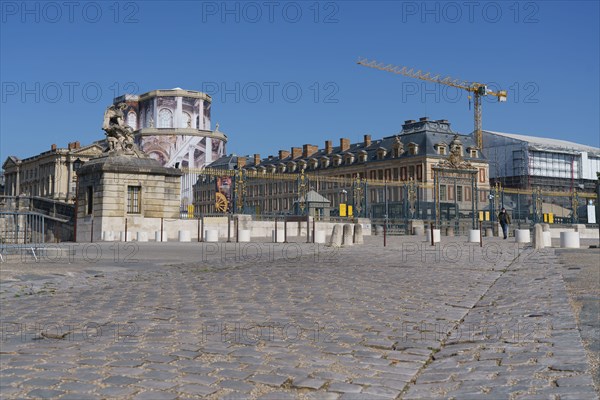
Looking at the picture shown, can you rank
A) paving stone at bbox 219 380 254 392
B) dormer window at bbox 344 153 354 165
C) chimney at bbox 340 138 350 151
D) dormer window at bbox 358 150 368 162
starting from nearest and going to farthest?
paving stone at bbox 219 380 254 392 < dormer window at bbox 358 150 368 162 < dormer window at bbox 344 153 354 165 < chimney at bbox 340 138 350 151

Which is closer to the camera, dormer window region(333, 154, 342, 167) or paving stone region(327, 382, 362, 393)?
paving stone region(327, 382, 362, 393)

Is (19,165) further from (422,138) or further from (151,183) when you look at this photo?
(151,183)

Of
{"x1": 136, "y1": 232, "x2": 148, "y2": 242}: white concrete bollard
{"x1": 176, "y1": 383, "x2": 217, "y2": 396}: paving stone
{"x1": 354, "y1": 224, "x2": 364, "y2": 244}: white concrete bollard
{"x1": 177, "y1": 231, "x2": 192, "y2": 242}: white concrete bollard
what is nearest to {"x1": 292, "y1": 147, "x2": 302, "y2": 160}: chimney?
{"x1": 136, "y1": 232, "x2": 148, "y2": 242}: white concrete bollard

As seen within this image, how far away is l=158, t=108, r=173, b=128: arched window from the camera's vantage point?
291ft

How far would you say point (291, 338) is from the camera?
5.36 m

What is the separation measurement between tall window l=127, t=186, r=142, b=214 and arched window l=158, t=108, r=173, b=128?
61.9 m

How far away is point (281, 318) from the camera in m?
6.36

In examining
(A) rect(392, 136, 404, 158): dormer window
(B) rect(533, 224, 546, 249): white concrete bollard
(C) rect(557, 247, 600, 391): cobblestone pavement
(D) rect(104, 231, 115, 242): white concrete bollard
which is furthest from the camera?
(A) rect(392, 136, 404, 158): dormer window

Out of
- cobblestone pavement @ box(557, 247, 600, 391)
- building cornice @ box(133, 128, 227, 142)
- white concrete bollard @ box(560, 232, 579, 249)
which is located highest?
building cornice @ box(133, 128, 227, 142)

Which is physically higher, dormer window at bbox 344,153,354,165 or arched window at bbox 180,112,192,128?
arched window at bbox 180,112,192,128

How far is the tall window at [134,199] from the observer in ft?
92.5

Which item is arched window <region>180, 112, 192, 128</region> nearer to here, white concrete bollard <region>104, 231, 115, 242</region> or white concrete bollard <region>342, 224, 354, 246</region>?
white concrete bollard <region>104, 231, 115, 242</region>

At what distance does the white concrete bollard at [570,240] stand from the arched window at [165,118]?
73899mm

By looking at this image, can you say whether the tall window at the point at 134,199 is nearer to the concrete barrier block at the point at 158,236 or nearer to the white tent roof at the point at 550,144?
the concrete barrier block at the point at 158,236
